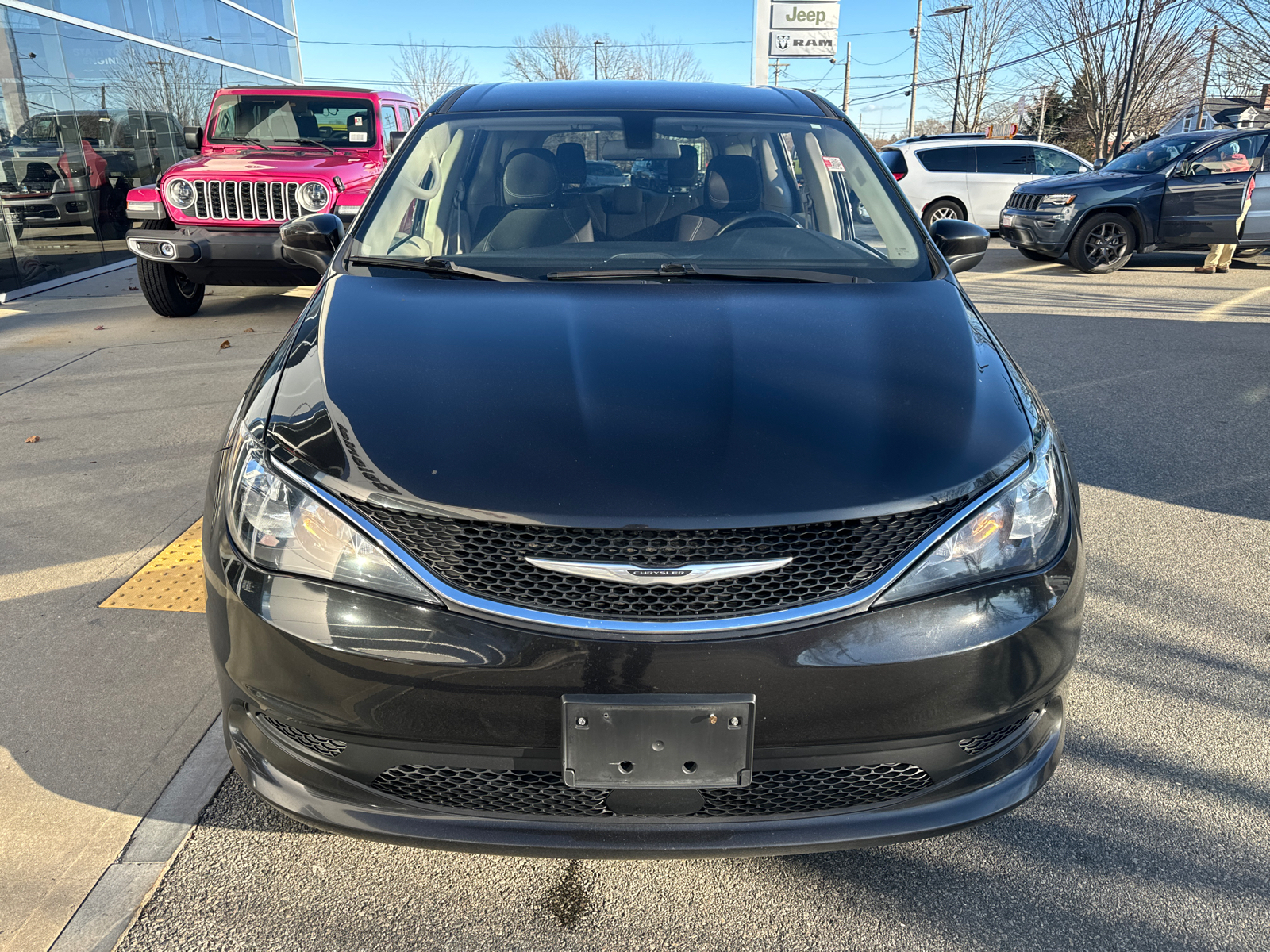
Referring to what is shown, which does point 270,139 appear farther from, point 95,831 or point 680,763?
point 680,763

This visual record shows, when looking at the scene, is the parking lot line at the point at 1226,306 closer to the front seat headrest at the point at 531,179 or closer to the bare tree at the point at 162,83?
the front seat headrest at the point at 531,179

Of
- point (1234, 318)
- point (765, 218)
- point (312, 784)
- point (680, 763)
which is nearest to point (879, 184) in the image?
point (765, 218)

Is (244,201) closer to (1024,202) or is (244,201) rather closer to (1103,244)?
(1024,202)

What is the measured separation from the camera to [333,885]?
81.7 inches

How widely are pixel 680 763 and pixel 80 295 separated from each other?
10238 mm

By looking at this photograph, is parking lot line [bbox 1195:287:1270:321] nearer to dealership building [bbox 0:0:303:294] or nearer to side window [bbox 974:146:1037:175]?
side window [bbox 974:146:1037:175]

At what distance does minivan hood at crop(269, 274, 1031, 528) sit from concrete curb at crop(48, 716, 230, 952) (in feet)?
3.38

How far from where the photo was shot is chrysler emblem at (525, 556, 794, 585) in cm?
162

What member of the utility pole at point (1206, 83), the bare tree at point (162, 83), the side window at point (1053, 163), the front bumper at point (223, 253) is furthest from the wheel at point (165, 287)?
the utility pole at point (1206, 83)

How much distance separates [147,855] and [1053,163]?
1534cm

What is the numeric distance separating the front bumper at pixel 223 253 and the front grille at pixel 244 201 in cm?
13

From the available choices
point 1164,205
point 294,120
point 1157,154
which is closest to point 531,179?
point 294,120

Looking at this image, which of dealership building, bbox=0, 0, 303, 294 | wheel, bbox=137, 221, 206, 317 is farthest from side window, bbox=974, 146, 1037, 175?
dealership building, bbox=0, 0, 303, 294

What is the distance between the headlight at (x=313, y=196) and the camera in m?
7.55
